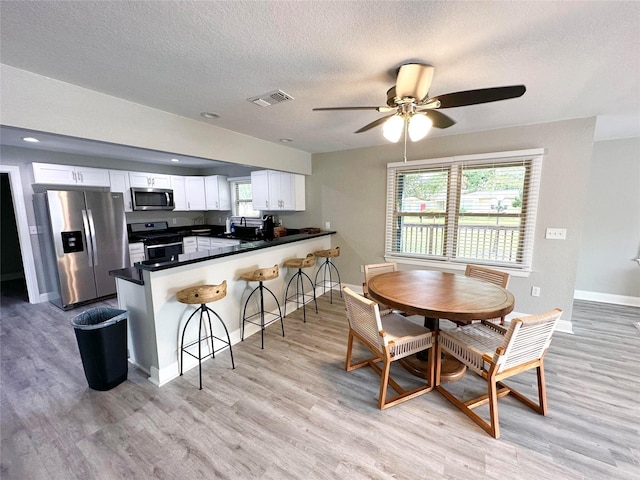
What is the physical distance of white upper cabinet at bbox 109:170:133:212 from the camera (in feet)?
14.9

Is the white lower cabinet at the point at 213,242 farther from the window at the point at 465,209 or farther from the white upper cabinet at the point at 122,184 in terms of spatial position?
the window at the point at 465,209

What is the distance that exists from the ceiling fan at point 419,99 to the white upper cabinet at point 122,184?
4.58 meters

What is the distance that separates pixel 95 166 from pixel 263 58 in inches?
182

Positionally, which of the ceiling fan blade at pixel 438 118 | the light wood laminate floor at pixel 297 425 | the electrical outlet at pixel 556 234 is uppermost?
the ceiling fan blade at pixel 438 118

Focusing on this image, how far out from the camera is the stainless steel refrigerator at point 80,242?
3691mm

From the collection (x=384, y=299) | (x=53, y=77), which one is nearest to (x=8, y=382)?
(x=53, y=77)

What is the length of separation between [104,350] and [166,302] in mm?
560

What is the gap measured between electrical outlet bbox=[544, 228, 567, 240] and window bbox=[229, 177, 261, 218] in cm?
465

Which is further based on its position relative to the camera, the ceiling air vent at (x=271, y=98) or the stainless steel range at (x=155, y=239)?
the stainless steel range at (x=155, y=239)

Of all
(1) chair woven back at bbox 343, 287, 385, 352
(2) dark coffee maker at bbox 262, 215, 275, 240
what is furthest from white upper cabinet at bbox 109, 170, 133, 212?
(1) chair woven back at bbox 343, 287, 385, 352

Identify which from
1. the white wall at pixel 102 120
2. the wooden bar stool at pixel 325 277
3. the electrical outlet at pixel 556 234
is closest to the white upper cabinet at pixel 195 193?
the white wall at pixel 102 120

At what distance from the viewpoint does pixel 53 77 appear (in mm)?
1746

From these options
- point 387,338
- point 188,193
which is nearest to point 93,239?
point 188,193

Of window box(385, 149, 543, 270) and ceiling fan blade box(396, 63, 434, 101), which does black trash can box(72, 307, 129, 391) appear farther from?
window box(385, 149, 543, 270)
